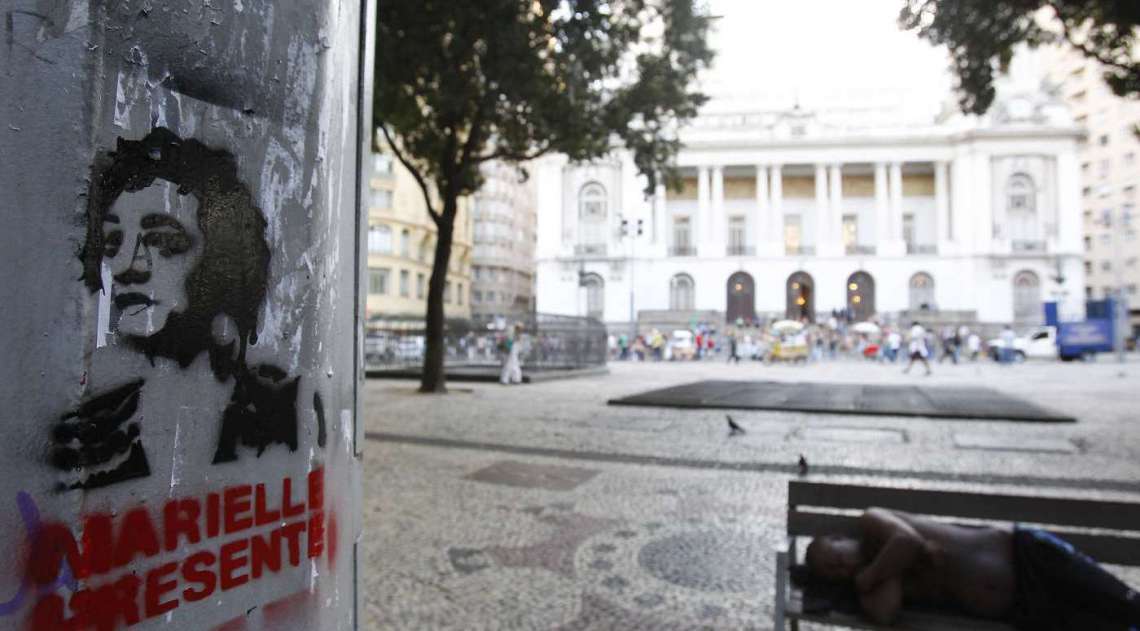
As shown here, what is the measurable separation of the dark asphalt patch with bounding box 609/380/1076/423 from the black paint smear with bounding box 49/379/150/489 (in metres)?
10.9

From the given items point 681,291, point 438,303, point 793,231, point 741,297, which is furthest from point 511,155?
point 793,231

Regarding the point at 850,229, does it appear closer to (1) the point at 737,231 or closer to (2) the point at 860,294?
(2) the point at 860,294

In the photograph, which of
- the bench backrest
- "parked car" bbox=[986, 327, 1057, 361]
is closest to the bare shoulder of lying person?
the bench backrest

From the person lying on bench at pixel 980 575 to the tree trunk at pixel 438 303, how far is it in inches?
435

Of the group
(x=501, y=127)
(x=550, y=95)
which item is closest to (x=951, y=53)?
(x=550, y=95)

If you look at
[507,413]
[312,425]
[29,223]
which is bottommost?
[507,413]

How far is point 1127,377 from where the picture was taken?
21.6 meters

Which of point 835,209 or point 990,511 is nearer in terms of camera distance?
point 990,511

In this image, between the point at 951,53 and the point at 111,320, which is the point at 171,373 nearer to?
the point at 111,320

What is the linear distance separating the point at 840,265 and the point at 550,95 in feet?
154

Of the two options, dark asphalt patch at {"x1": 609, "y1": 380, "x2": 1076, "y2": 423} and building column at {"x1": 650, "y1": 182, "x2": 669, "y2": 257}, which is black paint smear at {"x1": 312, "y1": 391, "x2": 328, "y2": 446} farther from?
building column at {"x1": 650, "y1": 182, "x2": 669, "y2": 257}

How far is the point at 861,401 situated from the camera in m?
12.5

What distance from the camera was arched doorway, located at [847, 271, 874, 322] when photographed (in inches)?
2132

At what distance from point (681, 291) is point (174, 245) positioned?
55.5 m
